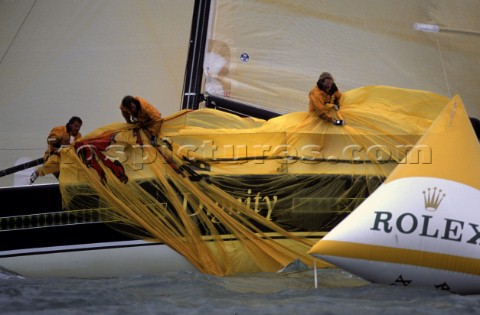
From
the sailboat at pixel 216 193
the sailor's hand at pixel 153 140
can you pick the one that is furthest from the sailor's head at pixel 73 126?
the sailor's hand at pixel 153 140

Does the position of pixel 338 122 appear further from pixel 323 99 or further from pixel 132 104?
pixel 132 104

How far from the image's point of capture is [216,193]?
277 inches

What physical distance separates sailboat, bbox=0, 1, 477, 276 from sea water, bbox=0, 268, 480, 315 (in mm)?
247

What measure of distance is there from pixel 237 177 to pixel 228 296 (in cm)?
131

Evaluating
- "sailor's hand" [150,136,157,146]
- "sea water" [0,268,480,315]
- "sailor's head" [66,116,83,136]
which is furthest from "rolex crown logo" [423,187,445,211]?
"sailor's head" [66,116,83,136]

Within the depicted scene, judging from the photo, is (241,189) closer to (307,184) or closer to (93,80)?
(307,184)

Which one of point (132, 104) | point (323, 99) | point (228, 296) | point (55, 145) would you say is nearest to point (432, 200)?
point (228, 296)

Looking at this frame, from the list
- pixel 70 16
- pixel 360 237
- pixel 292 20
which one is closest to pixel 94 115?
pixel 70 16

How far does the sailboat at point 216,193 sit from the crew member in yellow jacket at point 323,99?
0.08 meters

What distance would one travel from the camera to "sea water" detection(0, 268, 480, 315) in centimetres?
545

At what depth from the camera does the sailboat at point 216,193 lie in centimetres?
700

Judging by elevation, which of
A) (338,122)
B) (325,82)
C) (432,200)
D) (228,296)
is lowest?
(228,296)

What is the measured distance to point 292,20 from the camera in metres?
8.23

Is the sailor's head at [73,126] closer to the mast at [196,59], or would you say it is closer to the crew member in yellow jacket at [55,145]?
the crew member in yellow jacket at [55,145]
